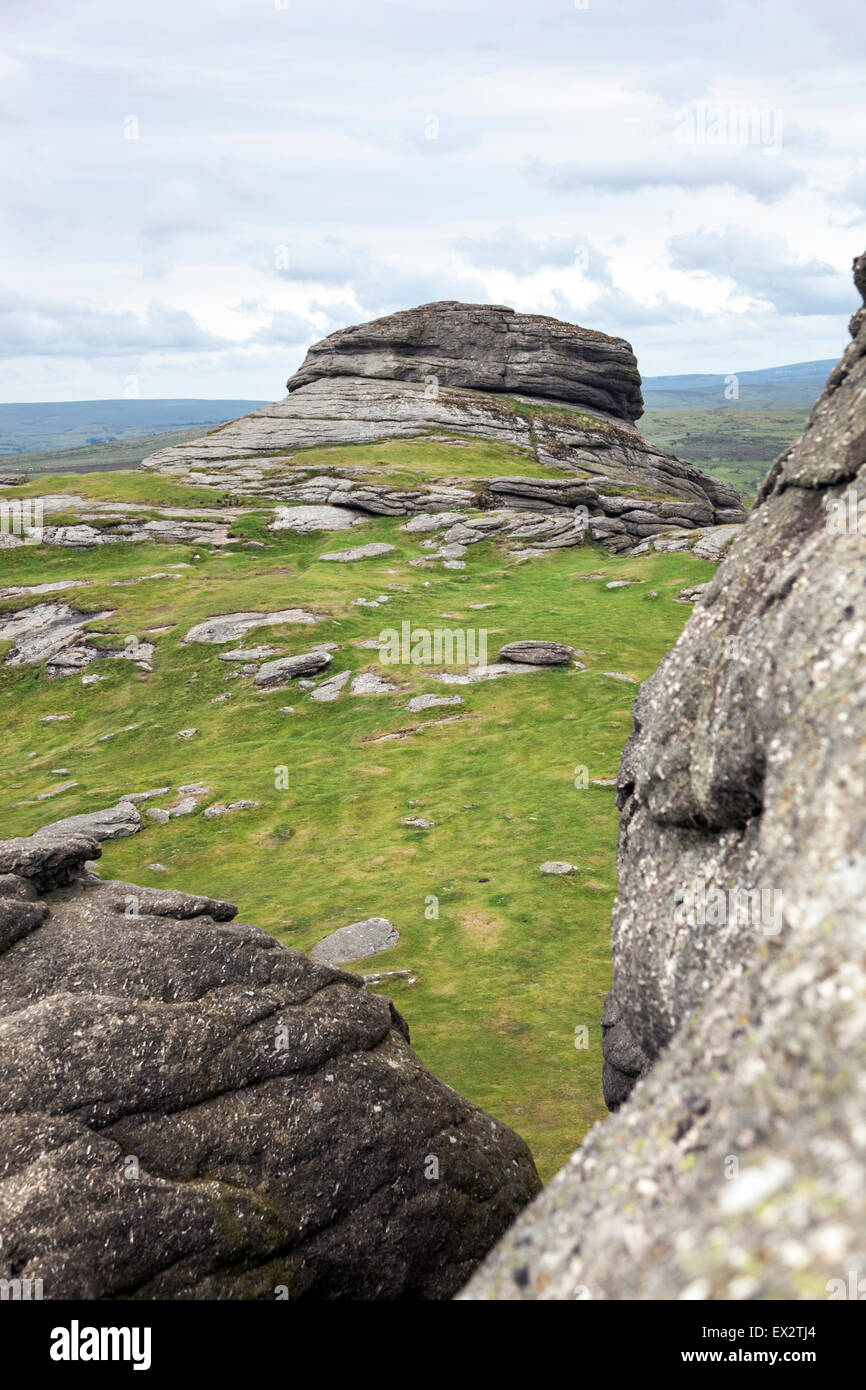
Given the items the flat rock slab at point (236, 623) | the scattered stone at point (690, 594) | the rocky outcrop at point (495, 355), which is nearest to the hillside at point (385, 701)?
the flat rock slab at point (236, 623)

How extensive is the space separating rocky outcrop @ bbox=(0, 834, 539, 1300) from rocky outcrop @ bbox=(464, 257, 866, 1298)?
5.27 metres

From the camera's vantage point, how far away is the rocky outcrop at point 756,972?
19.8 ft

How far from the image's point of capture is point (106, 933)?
1770 centimetres

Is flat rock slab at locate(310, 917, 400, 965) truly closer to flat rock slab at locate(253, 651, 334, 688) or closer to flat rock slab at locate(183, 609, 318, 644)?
flat rock slab at locate(253, 651, 334, 688)

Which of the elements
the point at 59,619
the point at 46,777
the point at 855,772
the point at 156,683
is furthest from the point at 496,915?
the point at 59,619

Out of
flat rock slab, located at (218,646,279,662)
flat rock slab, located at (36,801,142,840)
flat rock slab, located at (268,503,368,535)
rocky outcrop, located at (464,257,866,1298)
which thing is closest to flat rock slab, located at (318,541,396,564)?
flat rock slab, located at (268,503,368,535)

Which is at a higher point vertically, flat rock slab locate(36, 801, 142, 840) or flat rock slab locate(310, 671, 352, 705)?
flat rock slab locate(310, 671, 352, 705)

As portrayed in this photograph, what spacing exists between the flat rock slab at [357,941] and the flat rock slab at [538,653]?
2642 centimetres

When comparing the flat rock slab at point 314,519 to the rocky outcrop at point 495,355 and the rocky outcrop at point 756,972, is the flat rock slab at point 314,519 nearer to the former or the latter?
the rocky outcrop at point 495,355

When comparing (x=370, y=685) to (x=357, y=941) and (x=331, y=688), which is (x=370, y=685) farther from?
(x=357, y=941)

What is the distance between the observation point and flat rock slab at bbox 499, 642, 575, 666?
183 feet

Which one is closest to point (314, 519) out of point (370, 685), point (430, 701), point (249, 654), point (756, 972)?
point (249, 654)
